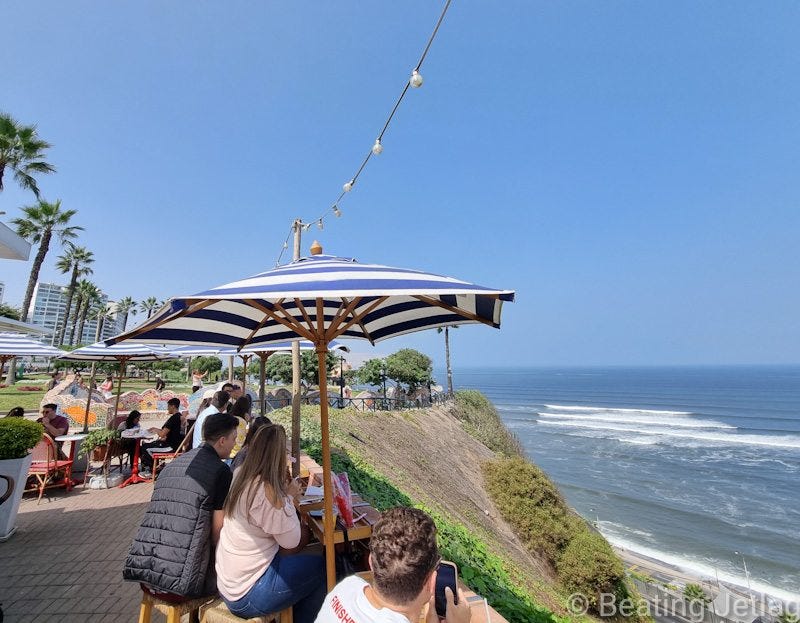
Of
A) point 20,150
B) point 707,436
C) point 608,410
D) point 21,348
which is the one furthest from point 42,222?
point 608,410

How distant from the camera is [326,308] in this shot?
14.4ft

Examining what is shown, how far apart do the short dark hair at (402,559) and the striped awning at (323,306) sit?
3.60 feet

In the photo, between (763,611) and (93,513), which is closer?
(93,513)

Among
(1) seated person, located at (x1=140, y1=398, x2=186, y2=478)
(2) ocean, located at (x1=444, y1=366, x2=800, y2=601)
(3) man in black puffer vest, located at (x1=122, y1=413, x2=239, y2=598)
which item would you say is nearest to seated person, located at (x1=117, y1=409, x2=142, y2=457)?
(1) seated person, located at (x1=140, y1=398, x2=186, y2=478)

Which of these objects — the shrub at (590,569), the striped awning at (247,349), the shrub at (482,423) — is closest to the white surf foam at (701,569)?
the shrub at (482,423)

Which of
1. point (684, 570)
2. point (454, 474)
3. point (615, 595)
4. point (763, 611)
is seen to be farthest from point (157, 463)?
point (684, 570)

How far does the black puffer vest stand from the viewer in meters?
2.23

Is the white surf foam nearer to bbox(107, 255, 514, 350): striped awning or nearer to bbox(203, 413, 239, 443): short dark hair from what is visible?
bbox(107, 255, 514, 350): striped awning

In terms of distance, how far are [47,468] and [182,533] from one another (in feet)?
18.8

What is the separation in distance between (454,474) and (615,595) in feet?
20.5

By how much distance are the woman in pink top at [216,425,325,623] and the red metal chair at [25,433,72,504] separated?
18.7 ft

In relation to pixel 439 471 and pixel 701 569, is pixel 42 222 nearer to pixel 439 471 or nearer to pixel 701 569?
pixel 439 471

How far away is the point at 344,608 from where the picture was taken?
1.51m

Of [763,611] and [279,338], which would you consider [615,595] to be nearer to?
[763,611]
